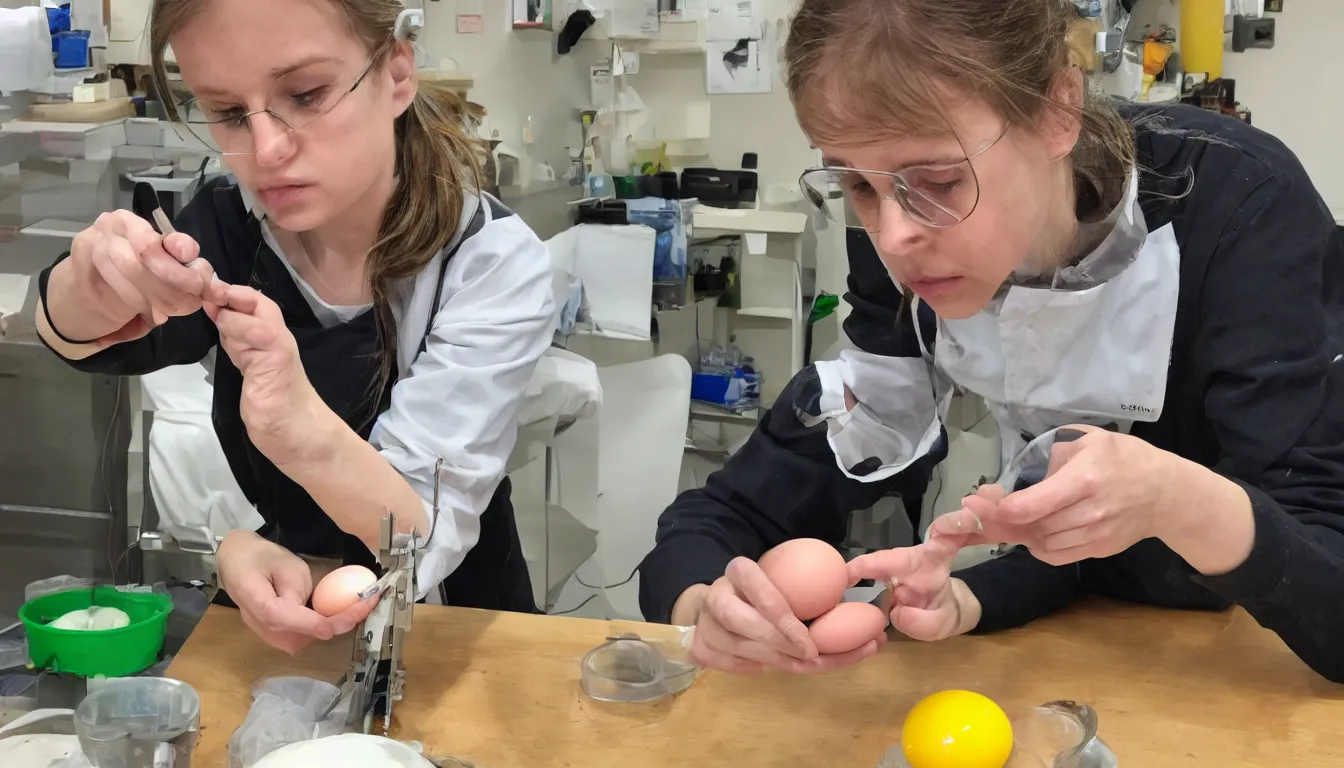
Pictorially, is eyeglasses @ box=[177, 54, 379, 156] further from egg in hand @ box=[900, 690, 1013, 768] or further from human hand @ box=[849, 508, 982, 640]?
egg in hand @ box=[900, 690, 1013, 768]

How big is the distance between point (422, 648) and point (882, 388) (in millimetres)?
567

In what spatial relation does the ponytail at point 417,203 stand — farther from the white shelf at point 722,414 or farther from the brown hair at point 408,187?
the white shelf at point 722,414

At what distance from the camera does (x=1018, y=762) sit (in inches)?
33.9

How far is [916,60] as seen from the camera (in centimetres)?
88

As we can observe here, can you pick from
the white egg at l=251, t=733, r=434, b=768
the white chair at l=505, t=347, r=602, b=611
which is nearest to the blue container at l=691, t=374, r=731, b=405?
the white chair at l=505, t=347, r=602, b=611

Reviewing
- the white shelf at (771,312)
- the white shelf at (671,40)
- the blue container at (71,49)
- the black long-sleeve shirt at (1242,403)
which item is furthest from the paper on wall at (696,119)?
the black long-sleeve shirt at (1242,403)

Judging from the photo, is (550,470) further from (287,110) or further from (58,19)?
(287,110)

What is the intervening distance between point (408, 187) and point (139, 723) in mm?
596

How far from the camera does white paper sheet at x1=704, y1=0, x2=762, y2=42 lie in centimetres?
329

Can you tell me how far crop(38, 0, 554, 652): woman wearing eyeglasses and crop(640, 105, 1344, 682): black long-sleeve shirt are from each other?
29cm

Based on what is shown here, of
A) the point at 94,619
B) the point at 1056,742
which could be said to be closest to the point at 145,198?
the point at 94,619

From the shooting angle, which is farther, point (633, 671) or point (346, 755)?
point (633, 671)

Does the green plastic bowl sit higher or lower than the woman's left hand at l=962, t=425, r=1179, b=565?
lower

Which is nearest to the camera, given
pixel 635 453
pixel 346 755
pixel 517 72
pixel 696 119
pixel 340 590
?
pixel 346 755
